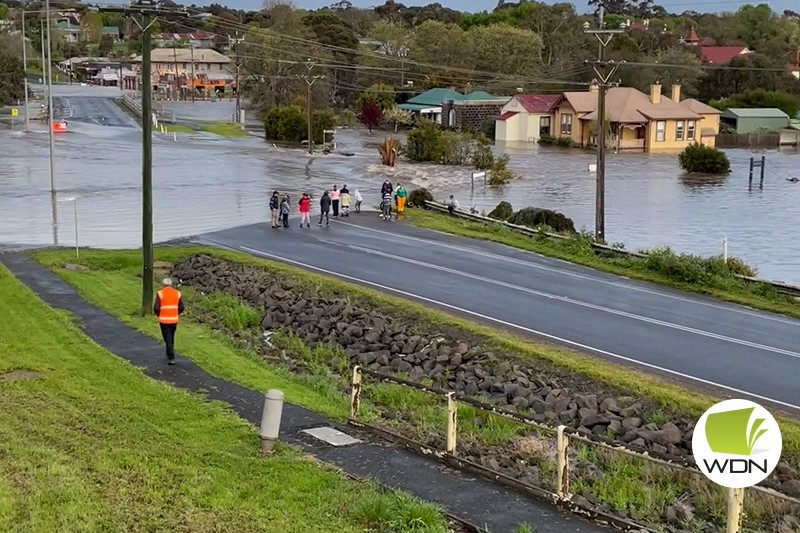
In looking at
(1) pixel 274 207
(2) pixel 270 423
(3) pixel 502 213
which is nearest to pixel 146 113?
(2) pixel 270 423

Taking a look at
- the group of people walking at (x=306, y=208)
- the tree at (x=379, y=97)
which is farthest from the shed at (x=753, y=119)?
the group of people walking at (x=306, y=208)

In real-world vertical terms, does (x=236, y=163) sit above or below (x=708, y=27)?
below

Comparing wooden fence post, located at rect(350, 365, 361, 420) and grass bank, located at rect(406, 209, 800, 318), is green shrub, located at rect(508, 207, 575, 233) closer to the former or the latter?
grass bank, located at rect(406, 209, 800, 318)

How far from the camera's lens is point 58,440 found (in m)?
11.4

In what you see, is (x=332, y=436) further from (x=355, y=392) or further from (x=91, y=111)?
(x=91, y=111)

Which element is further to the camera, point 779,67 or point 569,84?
point 779,67

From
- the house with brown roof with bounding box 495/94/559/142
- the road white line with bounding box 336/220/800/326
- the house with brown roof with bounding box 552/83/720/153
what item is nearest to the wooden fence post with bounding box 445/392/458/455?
the road white line with bounding box 336/220/800/326

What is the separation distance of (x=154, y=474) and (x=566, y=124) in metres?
89.6

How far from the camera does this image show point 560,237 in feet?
109

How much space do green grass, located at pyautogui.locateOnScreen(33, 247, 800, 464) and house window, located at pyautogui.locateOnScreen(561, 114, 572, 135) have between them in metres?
71.6

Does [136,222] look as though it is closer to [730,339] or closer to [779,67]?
[730,339]

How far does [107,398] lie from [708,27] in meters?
175

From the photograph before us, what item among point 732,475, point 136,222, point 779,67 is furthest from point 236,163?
point 779,67

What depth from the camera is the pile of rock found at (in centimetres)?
1512
